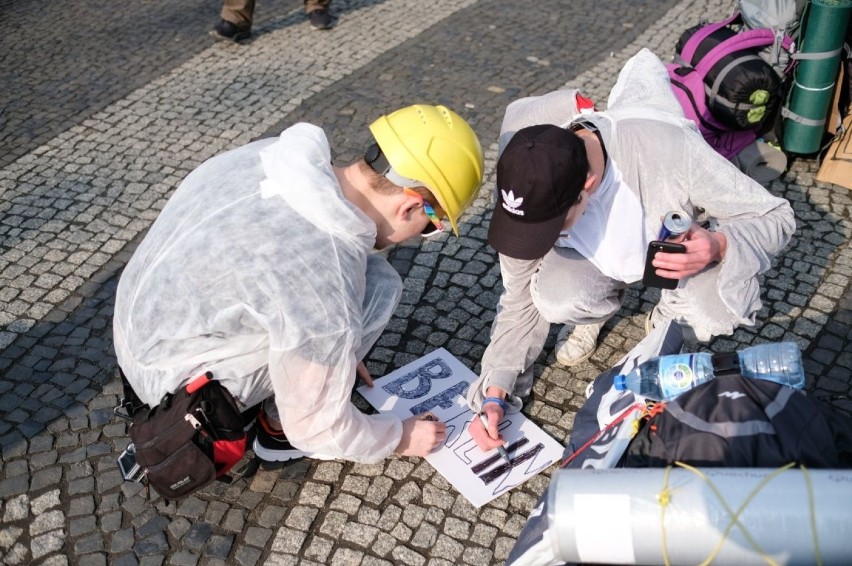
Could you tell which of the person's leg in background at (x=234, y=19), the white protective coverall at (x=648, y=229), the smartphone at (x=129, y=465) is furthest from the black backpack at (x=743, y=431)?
the person's leg in background at (x=234, y=19)

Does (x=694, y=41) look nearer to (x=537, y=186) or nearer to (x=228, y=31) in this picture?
(x=537, y=186)

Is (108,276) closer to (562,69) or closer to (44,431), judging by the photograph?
(44,431)

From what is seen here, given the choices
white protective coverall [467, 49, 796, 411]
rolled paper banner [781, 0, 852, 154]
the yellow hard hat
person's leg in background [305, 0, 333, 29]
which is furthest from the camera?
person's leg in background [305, 0, 333, 29]

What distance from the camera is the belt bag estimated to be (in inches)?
119

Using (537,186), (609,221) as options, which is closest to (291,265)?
(537,186)

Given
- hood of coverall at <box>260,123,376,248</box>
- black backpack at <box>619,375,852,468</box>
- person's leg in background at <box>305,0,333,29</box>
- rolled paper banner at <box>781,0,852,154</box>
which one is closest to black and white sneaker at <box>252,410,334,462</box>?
hood of coverall at <box>260,123,376,248</box>

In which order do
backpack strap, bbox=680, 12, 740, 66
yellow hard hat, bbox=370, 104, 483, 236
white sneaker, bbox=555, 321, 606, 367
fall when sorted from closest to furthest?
yellow hard hat, bbox=370, 104, 483, 236, white sneaker, bbox=555, 321, 606, 367, backpack strap, bbox=680, 12, 740, 66

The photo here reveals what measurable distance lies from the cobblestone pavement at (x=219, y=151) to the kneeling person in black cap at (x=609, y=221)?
366 millimetres

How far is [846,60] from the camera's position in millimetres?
5207

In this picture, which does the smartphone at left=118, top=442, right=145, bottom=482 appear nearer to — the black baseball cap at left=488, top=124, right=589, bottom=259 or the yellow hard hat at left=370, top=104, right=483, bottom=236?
the yellow hard hat at left=370, top=104, right=483, bottom=236

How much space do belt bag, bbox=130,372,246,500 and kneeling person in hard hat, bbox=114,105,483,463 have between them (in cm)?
7

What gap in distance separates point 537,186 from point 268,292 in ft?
3.14

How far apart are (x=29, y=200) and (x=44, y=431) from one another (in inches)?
83.0

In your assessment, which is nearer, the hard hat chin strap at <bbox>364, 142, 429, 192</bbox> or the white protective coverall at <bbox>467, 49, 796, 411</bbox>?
the hard hat chin strap at <bbox>364, 142, 429, 192</bbox>
